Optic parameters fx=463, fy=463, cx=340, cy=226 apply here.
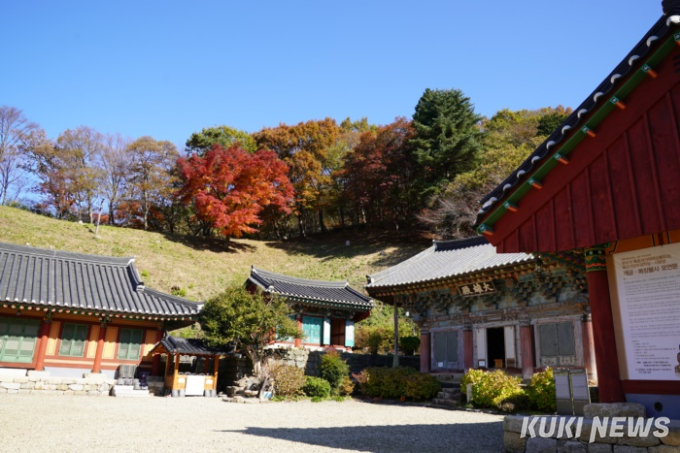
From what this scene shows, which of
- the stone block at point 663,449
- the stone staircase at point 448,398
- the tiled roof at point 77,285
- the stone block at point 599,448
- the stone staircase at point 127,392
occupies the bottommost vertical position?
the stone staircase at point 127,392

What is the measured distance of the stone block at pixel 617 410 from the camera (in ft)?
20.7

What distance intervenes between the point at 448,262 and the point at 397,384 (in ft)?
18.4

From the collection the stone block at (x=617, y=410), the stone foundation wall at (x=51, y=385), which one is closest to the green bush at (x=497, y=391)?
the stone block at (x=617, y=410)

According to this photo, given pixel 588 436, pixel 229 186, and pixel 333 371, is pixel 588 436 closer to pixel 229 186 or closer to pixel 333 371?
pixel 333 371

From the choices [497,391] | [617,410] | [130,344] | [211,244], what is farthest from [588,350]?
[211,244]

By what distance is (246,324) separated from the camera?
714 inches

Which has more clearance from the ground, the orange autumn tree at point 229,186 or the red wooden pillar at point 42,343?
the orange autumn tree at point 229,186

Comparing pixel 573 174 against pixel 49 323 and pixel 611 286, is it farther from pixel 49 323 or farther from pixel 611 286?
pixel 49 323

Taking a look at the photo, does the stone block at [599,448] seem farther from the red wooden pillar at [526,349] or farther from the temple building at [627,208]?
the red wooden pillar at [526,349]

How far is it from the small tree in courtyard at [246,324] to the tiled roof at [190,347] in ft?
1.21

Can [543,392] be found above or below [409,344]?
below

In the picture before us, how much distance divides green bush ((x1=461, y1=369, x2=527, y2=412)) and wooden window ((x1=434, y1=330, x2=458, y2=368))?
294 centimetres

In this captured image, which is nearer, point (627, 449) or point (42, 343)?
point (627, 449)

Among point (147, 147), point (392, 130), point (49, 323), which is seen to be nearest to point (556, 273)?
point (49, 323)
